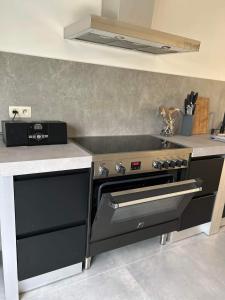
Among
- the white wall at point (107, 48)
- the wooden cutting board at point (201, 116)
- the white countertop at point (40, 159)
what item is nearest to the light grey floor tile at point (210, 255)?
the wooden cutting board at point (201, 116)

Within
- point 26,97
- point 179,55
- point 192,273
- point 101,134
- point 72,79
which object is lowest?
point 192,273

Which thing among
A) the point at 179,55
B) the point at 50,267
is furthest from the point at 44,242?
the point at 179,55

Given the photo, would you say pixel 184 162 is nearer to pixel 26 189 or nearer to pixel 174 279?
pixel 174 279

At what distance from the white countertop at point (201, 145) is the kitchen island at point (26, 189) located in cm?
83

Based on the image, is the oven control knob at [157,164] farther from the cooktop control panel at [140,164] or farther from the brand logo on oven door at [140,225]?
the brand logo on oven door at [140,225]

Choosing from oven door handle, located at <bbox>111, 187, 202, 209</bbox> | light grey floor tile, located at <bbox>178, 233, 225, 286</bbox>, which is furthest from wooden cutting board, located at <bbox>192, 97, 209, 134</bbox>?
light grey floor tile, located at <bbox>178, 233, 225, 286</bbox>

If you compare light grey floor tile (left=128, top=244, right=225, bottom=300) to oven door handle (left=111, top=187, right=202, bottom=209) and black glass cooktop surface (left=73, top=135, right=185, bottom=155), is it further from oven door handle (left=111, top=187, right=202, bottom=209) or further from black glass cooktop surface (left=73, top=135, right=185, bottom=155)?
black glass cooktop surface (left=73, top=135, right=185, bottom=155)

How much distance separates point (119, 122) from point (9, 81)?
859 mm

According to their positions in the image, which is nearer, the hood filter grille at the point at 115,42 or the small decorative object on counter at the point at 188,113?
the hood filter grille at the point at 115,42

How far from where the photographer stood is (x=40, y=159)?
1.19 metres

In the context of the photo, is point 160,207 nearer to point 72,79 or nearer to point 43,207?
point 43,207

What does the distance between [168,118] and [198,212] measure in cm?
81

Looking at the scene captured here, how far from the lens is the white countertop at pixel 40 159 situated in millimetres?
1132

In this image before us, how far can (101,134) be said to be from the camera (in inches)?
75.0
